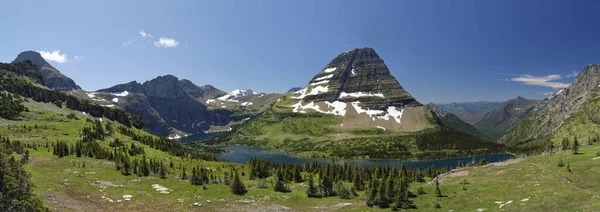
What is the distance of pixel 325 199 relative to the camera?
6644cm

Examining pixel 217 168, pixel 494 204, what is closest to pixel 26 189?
pixel 494 204

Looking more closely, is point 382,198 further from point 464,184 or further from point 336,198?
point 464,184

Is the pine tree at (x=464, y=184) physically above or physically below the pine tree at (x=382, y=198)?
above

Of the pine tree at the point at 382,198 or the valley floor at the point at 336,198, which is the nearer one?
the valley floor at the point at 336,198

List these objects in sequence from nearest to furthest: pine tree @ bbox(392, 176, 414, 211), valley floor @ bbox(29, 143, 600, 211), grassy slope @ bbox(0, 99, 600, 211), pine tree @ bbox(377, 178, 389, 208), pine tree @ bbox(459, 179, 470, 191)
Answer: valley floor @ bbox(29, 143, 600, 211) < grassy slope @ bbox(0, 99, 600, 211) < pine tree @ bbox(392, 176, 414, 211) < pine tree @ bbox(377, 178, 389, 208) < pine tree @ bbox(459, 179, 470, 191)

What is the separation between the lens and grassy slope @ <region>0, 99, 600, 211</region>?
43.7 m

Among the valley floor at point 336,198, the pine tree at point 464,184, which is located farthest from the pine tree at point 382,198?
the pine tree at point 464,184

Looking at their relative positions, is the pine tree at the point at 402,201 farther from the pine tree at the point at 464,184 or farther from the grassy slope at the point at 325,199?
the pine tree at the point at 464,184

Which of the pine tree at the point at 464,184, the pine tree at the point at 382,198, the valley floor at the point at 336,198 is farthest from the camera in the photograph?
the pine tree at the point at 464,184

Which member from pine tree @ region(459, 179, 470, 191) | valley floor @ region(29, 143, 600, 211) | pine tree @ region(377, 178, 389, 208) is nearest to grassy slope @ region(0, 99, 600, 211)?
valley floor @ region(29, 143, 600, 211)

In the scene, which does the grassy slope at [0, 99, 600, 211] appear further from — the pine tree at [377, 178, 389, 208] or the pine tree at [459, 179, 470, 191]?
the pine tree at [377, 178, 389, 208]

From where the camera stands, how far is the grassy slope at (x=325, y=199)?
143 ft

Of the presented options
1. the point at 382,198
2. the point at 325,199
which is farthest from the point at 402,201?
the point at 325,199

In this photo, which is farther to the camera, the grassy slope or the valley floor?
the grassy slope
